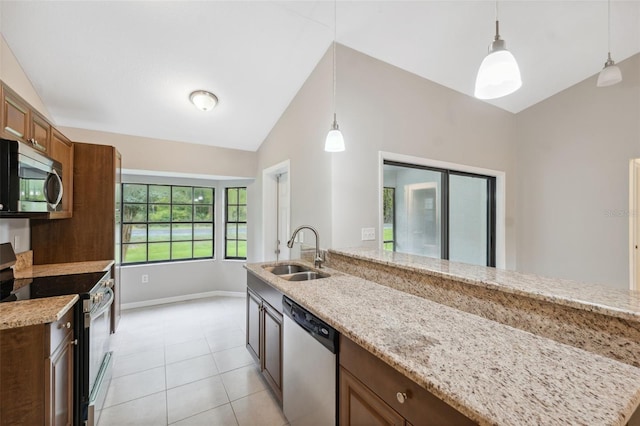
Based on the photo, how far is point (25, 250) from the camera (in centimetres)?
239

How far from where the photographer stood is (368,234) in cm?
256

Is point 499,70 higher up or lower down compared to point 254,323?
higher up

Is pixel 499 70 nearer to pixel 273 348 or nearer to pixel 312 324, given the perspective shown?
pixel 312 324

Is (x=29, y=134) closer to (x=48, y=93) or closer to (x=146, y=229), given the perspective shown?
(x=48, y=93)

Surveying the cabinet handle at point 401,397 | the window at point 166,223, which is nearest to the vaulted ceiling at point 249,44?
the window at point 166,223

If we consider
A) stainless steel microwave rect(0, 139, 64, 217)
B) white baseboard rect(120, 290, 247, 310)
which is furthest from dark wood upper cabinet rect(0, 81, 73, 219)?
white baseboard rect(120, 290, 247, 310)

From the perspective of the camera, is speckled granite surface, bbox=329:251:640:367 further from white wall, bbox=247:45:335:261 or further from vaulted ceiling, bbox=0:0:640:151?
vaulted ceiling, bbox=0:0:640:151

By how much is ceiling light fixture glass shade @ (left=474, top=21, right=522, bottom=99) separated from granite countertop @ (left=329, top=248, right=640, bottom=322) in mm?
919

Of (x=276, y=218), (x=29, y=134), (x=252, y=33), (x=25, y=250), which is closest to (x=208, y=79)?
(x=252, y=33)

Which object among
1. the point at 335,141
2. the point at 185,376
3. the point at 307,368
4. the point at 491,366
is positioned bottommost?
the point at 185,376

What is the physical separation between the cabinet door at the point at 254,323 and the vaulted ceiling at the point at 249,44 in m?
2.15

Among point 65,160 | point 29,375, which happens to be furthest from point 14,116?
point 29,375

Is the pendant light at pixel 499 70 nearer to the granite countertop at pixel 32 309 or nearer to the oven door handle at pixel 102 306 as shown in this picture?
the granite countertop at pixel 32 309

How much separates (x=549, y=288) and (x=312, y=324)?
3.57 ft
